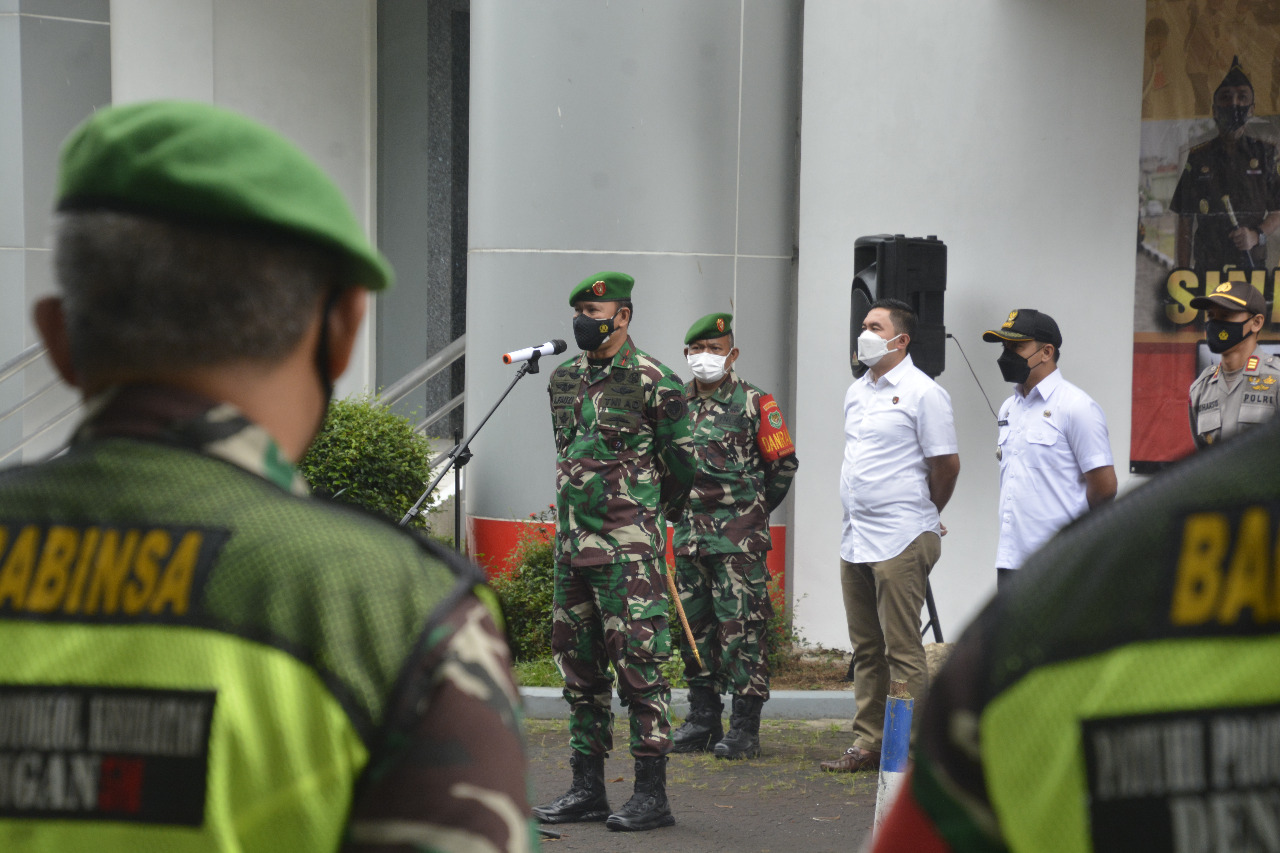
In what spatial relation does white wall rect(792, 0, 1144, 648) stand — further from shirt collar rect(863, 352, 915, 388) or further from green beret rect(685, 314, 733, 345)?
shirt collar rect(863, 352, 915, 388)

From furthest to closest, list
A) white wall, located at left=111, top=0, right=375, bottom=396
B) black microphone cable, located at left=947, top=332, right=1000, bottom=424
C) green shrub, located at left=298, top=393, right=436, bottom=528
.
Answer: white wall, located at left=111, top=0, right=375, bottom=396
green shrub, located at left=298, top=393, right=436, bottom=528
black microphone cable, located at left=947, top=332, right=1000, bottom=424

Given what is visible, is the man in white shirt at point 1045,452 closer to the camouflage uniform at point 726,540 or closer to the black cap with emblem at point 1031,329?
the black cap with emblem at point 1031,329

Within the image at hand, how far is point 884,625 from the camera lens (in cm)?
644

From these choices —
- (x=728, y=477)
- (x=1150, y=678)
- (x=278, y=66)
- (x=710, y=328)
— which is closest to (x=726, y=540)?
(x=728, y=477)

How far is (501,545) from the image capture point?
9.27 metres

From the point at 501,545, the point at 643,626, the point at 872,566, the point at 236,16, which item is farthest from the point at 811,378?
the point at 236,16

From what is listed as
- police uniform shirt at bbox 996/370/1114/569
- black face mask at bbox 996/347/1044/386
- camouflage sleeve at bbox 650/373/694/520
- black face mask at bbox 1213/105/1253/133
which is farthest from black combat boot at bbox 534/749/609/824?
black face mask at bbox 1213/105/1253/133

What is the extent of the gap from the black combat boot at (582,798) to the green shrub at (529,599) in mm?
2630

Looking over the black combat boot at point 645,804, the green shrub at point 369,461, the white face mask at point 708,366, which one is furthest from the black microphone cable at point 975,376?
the black combat boot at point 645,804

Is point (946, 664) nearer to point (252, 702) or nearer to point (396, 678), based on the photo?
point (396, 678)

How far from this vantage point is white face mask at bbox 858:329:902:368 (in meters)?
6.59

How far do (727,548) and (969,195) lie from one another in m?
3.29

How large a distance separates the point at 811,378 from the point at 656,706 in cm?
433

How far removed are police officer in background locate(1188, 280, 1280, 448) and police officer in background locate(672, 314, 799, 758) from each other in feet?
7.14
